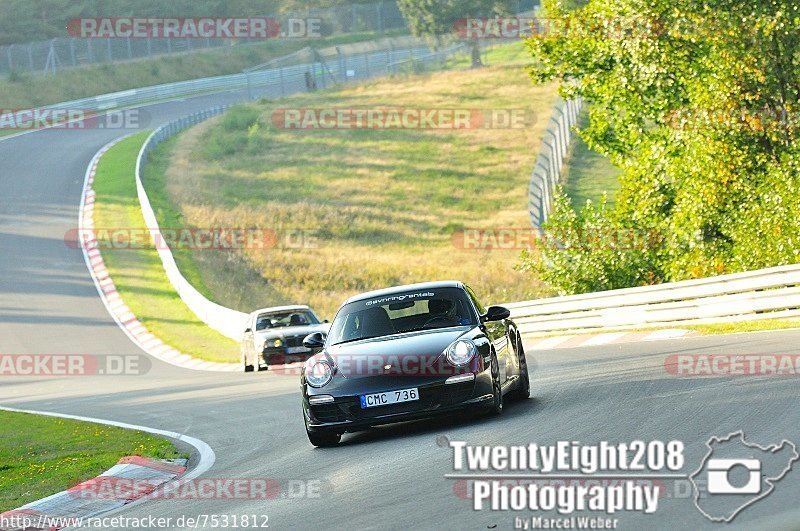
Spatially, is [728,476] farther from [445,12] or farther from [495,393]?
[445,12]

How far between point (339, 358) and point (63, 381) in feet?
58.5

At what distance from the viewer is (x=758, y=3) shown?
2680 centimetres

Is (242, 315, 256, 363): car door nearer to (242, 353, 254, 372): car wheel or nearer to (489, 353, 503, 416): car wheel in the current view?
(242, 353, 254, 372): car wheel

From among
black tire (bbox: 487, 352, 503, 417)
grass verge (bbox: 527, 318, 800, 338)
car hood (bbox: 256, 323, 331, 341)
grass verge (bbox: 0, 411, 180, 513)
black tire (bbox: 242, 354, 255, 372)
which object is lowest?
black tire (bbox: 242, 354, 255, 372)

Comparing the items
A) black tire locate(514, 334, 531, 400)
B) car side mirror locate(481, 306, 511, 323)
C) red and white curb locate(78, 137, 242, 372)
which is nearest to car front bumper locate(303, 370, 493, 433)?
car side mirror locate(481, 306, 511, 323)

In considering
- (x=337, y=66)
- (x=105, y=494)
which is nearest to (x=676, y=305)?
(x=105, y=494)

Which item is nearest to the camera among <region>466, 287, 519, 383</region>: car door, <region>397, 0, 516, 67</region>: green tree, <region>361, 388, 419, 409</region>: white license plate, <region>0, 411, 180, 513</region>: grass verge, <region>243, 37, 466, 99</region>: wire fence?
<region>0, 411, 180, 513</region>: grass verge

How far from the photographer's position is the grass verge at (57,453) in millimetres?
11695

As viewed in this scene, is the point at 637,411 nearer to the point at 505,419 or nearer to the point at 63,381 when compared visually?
the point at 505,419

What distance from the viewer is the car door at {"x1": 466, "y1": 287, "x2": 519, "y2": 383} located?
12.8 m

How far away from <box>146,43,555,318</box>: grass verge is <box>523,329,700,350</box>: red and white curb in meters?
10.9

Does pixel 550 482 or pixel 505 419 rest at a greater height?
pixel 550 482

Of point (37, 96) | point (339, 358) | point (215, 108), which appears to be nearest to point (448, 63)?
point (215, 108)

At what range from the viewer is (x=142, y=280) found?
4153 centimetres
